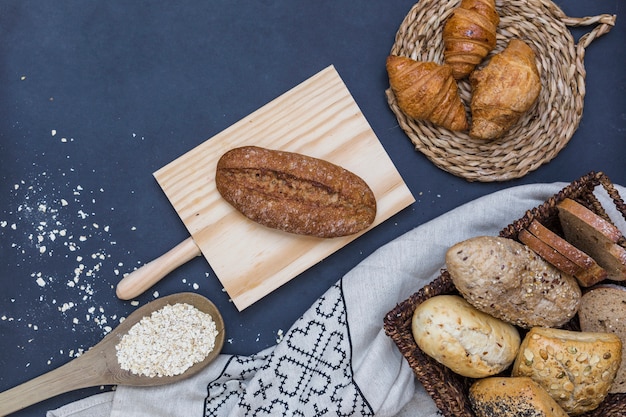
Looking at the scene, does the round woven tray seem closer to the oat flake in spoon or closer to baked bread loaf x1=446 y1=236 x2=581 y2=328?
baked bread loaf x1=446 y1=236 x2=581 y2=328

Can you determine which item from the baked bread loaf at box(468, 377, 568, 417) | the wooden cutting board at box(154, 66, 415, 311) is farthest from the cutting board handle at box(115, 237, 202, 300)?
the baked bread loaf at box(468, 377, 568, 417)

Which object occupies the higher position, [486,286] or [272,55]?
[272,55]

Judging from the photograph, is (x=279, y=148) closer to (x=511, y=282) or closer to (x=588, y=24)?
(x=511, y=282)

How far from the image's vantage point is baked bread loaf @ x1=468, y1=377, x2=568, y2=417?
1447 millimetres

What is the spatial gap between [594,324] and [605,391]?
0.58ft

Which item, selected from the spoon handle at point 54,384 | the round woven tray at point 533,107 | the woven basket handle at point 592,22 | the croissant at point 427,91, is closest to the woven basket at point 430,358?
the round woven tray at point 533,107

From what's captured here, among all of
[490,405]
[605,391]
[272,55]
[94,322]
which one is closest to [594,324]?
[605,391]

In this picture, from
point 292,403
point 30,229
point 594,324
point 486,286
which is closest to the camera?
point 486,286

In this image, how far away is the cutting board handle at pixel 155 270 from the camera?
178cm

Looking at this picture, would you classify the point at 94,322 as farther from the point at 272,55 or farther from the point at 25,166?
the point at 272,55

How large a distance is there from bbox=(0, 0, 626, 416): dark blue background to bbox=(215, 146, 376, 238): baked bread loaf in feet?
0.56

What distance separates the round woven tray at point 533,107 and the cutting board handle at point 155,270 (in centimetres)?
74

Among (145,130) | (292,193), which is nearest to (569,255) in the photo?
(292,193)

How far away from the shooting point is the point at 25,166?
1.88 metres
